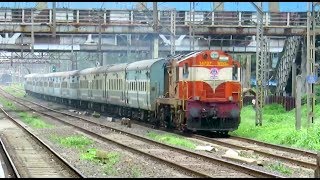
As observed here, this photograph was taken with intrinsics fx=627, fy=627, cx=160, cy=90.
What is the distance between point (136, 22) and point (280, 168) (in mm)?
35054

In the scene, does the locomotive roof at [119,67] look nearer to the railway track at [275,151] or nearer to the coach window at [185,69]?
the coach window at [185,69]

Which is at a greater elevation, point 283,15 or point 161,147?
point 283,15

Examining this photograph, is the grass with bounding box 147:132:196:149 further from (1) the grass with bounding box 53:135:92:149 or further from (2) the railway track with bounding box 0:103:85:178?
(2) the railway track with bounding box 0:103:85:178

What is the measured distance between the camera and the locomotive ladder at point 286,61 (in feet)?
140

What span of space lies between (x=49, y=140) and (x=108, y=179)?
35.5ft

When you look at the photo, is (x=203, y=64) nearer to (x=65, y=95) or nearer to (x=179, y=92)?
(x=179, y=92)

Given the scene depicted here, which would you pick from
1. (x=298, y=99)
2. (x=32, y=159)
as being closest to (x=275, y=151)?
(x=298, y=99)

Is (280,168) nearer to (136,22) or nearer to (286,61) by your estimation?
(286,61)

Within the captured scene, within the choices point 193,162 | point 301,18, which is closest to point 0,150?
point 193,162

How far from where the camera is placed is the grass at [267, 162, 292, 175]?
14.0 metres

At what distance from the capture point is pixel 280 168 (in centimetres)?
1457

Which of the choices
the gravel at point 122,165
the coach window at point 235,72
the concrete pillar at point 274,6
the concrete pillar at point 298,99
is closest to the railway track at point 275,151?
the concrete pillar at point 298,99

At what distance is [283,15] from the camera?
5084 cm

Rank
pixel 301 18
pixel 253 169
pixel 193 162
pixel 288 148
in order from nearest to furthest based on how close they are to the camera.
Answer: pixel 253 169
pixel 193 162
pixel 288 148
pixel 301 18
